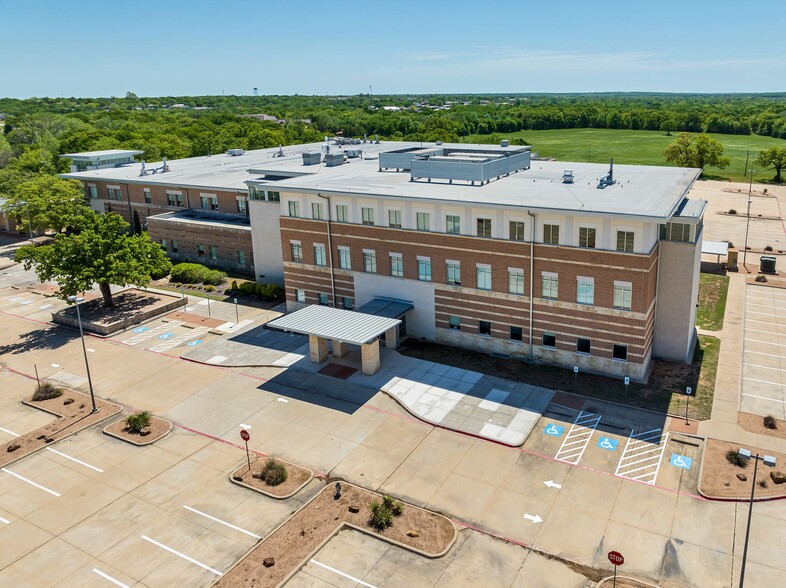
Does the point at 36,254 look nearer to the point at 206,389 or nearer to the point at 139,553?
the point at 206,389

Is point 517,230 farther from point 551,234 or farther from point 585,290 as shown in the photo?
point 585,290

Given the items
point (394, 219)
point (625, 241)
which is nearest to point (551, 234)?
point (625, 241)

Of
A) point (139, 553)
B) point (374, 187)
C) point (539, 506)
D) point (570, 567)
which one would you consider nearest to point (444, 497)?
point (539, 506)

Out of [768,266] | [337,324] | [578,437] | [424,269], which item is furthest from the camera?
[768,266]

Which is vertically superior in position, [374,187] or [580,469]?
[374,187]

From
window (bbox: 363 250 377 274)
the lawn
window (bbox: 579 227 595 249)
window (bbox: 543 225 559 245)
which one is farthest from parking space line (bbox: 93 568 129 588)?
the lawn

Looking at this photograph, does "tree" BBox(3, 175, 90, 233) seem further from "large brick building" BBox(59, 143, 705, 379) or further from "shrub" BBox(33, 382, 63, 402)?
"shrub" BBox(33, 382, 63, 402)
